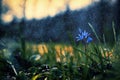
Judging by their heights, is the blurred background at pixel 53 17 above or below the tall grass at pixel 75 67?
above

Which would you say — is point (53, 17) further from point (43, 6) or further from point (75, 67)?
point (75, 67)

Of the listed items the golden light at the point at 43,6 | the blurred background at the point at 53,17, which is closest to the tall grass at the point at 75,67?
the blurred background at the point at 53,17

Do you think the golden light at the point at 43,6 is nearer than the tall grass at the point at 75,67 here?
No

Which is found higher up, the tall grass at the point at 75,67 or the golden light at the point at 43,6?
the golden light at the point at 43,6

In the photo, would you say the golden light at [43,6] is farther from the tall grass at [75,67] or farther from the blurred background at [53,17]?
the tall grass at [75,67]

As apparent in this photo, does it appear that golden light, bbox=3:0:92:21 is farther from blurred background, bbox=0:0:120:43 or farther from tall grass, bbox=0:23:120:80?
tall grass, bbox=0:23:120:80

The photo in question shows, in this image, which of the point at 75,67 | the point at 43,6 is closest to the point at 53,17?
the point at 43,6

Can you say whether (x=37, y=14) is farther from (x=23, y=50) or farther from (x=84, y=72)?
(x=84, y=72)

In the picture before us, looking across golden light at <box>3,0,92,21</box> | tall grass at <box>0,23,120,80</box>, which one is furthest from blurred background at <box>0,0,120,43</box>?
tall grass at <box>0,23,120,80</box>
